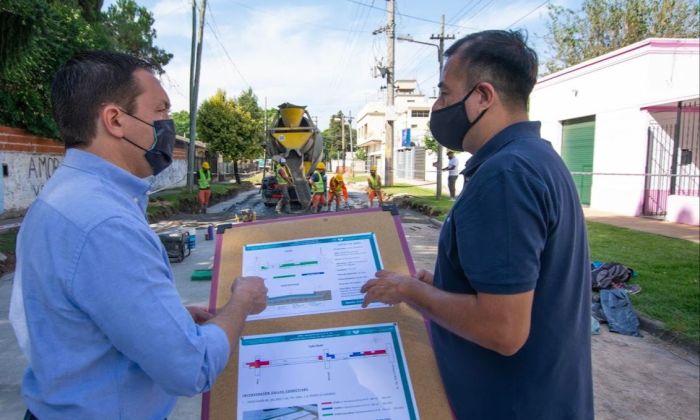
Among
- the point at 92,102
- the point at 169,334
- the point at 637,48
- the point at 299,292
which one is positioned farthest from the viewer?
the point at 637,48

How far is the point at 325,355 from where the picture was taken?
1.78 meters

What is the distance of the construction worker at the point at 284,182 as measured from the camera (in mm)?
16281

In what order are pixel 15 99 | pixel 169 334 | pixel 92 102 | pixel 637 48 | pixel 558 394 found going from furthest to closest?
→ pixel 637 48 < pixel 15 99 < pixel 558 394 < pixel 92 102 < pixel 169 334

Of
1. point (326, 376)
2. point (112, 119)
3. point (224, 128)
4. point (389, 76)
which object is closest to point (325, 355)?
point (326, 376)

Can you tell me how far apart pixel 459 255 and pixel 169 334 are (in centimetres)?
84

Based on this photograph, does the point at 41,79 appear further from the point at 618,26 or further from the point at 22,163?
the point at 618,26

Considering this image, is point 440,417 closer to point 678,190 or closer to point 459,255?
point 459,255

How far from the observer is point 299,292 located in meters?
1.87

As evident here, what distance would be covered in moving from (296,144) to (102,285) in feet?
52.1

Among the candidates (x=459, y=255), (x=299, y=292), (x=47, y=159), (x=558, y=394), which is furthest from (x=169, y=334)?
(x=47, y=159)

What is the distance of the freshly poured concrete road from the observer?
3656 mm

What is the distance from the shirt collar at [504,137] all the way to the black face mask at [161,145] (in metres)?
1.04

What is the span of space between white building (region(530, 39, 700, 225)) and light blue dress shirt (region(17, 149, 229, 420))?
42.5 ft

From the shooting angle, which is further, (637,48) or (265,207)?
(265,207)
